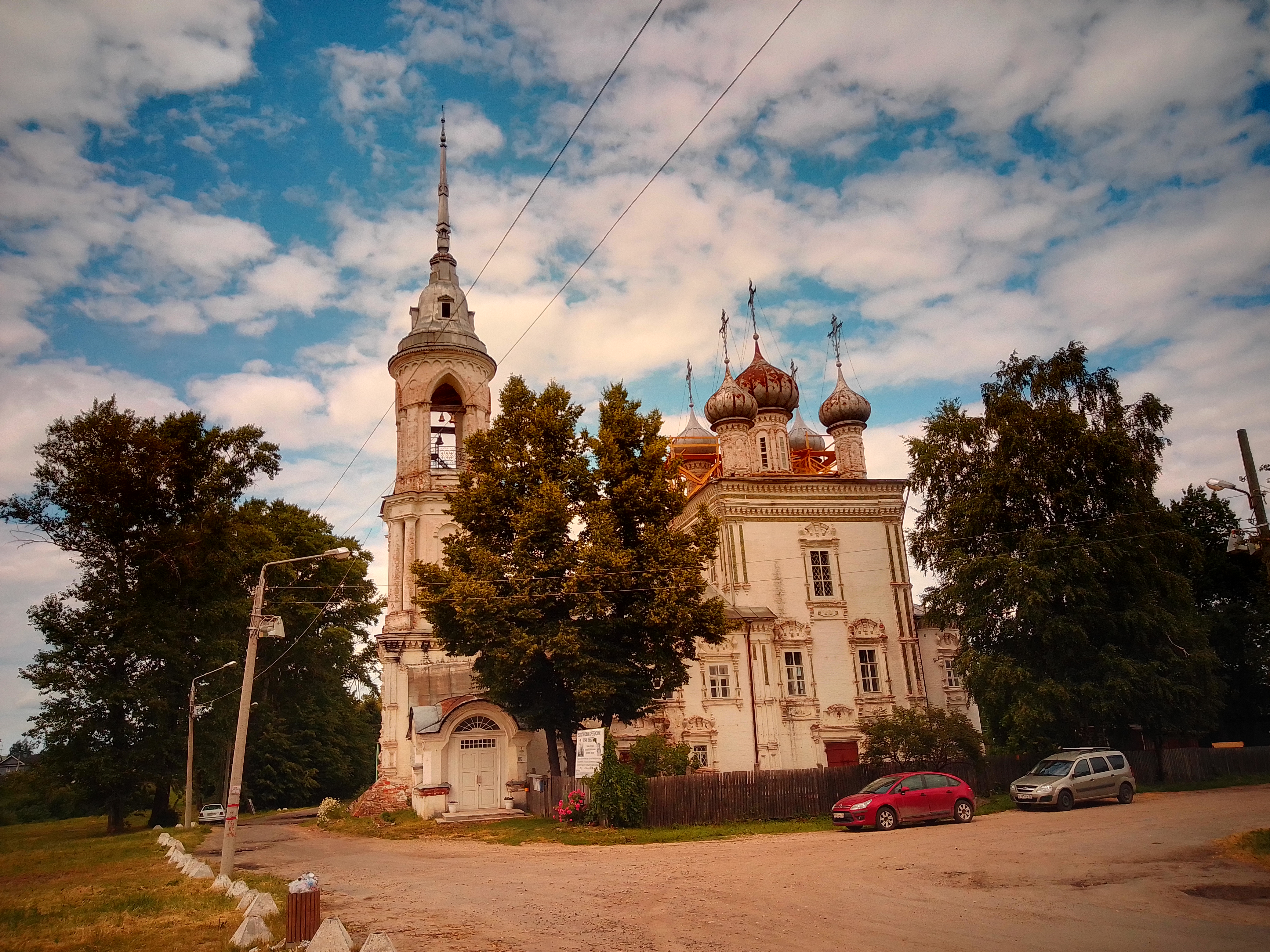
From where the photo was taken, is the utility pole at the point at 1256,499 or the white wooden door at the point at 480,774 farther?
the white wooden door at the point at 480,774

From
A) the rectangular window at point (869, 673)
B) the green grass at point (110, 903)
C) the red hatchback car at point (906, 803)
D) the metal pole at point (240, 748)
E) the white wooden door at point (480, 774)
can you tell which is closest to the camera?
the green grass at point (110, 903)

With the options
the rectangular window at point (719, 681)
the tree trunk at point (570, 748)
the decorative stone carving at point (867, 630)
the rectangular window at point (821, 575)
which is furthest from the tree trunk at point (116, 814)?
the decorative stone carving at point (867, 630)

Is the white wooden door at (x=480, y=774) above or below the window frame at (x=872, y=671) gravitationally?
below

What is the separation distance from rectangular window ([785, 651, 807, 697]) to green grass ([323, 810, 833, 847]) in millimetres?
10173

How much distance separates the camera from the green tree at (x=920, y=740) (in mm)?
24703

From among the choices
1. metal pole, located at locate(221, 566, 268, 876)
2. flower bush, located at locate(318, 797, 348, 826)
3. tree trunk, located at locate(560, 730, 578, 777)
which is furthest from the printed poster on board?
flower bush, located at locate(318, 797, 348, 826)

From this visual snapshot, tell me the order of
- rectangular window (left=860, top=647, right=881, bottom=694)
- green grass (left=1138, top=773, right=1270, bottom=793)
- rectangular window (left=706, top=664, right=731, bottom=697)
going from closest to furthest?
green grass (left=1138, top=773, right=1270, bottom=793) < rectangular window (left=706, top=664, right=731, bottom=697) < rectangular window (left=860, top=647, right=881, bottom=694)

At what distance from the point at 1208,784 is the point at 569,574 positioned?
20467 mm

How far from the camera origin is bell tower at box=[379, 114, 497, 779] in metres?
33.2

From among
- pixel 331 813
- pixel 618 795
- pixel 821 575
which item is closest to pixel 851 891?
pixel 618 795

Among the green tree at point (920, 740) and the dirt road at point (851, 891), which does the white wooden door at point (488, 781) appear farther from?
the green tree at point (920, 740)

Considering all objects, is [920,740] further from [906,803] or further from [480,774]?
[480,774]

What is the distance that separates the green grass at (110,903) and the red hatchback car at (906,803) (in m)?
12.0

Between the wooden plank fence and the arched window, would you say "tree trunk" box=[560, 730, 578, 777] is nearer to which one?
the wooden plank fence
